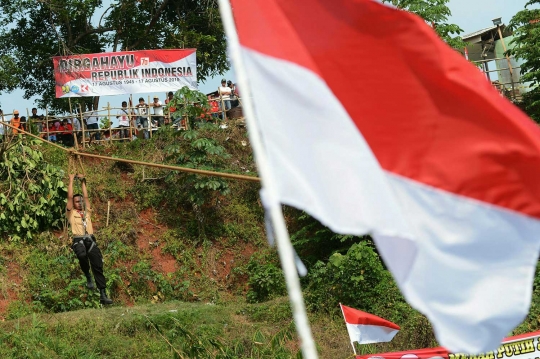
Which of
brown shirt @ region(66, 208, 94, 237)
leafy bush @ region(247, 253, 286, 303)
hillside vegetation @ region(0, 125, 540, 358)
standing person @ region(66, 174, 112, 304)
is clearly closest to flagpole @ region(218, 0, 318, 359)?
hillside vegetation @ region(0, 125, 540, 358)

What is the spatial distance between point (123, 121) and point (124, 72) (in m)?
1.86

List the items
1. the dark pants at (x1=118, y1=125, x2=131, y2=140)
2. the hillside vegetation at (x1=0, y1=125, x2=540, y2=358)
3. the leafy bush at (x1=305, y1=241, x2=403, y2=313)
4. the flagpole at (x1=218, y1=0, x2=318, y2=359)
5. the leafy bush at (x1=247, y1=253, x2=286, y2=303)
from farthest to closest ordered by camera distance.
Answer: the dark pants at (x1=118, y1=125, x2=131, y2=140) → the leafy bush at (x1=247, y1=253, x2=286, y2=303) → the leafy bush at (x1=305, y1=241, x2=403, y2=313) → the hillside vegetation at (x1=0, y1=125, x2=540, y2=358) → the flagpole at (x1=218, y1=0, x2=318, y2=359)

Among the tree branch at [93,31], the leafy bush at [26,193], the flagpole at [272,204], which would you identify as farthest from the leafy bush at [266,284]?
the flagpole at [272,204]

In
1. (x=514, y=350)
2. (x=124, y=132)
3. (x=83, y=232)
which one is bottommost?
(x=514, y=350)

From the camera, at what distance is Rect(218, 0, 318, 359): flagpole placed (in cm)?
329

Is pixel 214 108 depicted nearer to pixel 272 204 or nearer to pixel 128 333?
pixel 128 333

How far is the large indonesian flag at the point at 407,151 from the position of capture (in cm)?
392

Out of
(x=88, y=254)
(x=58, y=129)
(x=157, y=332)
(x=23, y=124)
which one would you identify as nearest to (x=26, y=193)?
(x=23, y=124)

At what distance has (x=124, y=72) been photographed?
20656mm

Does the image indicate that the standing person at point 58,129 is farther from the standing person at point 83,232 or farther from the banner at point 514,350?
the banner at point 514,350

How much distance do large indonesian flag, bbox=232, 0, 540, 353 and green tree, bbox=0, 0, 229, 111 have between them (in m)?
19.2

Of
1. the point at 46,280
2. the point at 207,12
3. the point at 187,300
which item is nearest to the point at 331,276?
the point at 187,300

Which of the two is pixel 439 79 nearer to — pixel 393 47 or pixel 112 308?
pixel 393 47

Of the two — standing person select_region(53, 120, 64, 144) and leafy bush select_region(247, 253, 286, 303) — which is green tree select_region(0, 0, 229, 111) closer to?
standing person select_region(53, 120, 64, 144)
